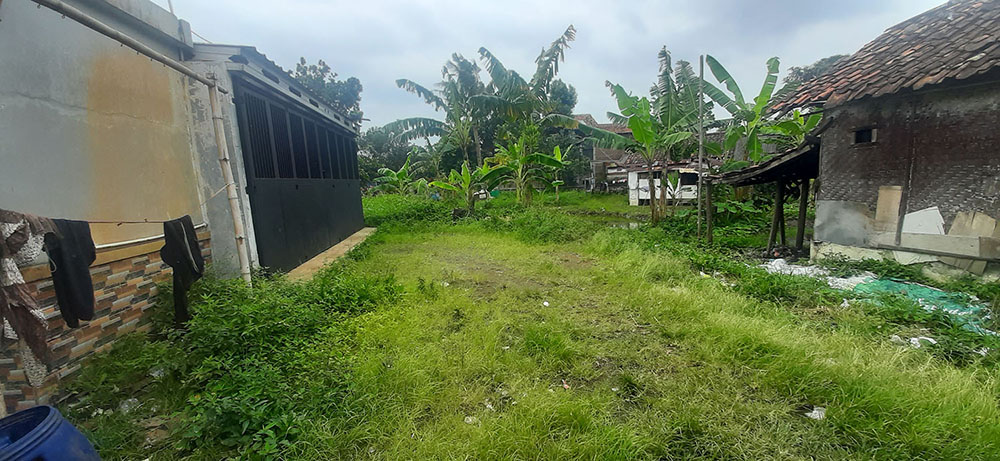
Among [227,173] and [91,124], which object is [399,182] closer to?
[227,173]

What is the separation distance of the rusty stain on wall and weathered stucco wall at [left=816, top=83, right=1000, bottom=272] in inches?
331

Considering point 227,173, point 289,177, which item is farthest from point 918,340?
point 289,177

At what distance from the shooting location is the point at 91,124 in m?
2.86

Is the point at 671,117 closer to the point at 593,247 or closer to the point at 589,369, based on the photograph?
the point at 593,247

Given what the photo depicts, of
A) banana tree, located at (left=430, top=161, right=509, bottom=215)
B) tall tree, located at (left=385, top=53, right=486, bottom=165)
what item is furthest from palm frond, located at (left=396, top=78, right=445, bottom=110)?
banana tree, located at (left=430, top=161, right=509, bottom=215)

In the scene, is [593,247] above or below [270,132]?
below

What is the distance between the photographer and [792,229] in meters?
9.45

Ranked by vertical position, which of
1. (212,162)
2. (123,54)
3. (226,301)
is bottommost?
(226,301)

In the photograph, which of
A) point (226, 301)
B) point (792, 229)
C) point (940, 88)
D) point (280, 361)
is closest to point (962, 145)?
point (940, 88)

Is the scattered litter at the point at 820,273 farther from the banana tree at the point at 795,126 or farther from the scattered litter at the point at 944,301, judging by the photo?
the banana tree at the point at 795,126

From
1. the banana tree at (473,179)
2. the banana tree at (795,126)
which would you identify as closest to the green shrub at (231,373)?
the banana tree at (795,126)

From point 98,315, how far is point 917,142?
343 inches

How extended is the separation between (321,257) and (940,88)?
8827mm

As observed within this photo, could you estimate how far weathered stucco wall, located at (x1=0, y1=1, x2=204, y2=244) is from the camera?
2.39 metres
